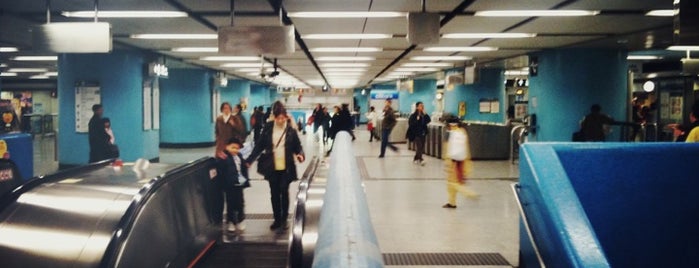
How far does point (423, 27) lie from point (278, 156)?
3002 millimetres

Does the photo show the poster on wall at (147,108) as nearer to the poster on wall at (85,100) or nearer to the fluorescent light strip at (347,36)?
the poster on wall at (85,100)

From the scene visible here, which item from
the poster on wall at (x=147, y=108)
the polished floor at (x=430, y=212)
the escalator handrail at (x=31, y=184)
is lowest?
the polished floor at (x=430, y=212)

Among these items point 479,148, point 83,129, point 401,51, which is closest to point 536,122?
point 479,148

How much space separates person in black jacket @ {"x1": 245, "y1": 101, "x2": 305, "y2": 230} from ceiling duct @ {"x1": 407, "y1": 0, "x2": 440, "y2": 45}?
2.45 metres

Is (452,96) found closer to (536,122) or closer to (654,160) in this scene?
(536,122)

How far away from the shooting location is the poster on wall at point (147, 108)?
14500 mm

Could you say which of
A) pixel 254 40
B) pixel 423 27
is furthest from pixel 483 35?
pixel 254 40

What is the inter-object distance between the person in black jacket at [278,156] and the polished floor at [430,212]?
401 mm

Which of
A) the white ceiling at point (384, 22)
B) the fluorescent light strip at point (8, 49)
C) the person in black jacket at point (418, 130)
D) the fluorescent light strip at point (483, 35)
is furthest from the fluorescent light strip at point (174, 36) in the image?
the person in black jacket at point (418, 130)

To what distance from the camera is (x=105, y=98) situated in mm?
13336

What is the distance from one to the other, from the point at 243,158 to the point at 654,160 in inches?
185

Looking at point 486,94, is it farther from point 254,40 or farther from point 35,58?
point 35,58

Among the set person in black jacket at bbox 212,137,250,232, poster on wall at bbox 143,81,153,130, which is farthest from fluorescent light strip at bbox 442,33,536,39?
poster on wall at bbox 143,81,153,130

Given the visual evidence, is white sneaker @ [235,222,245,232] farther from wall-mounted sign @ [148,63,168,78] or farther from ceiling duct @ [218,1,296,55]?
wall-mounted sign @ [148,63,168,78]
